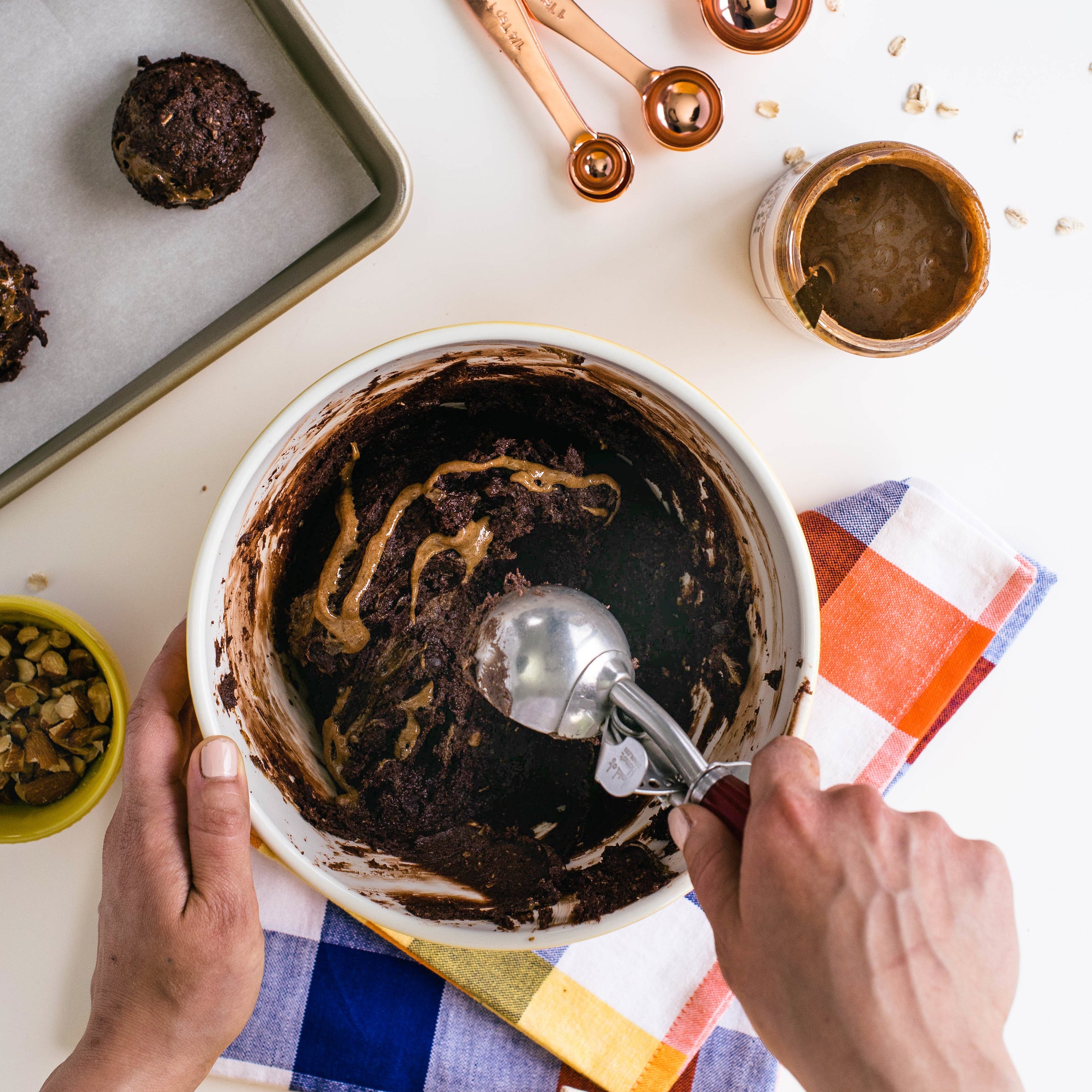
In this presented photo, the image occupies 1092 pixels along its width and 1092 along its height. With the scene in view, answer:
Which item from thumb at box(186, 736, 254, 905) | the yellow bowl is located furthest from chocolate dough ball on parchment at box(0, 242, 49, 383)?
thumb at box(186, 736, 254, 905)

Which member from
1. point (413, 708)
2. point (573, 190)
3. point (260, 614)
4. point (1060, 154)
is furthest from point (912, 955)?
point (1060, 154)

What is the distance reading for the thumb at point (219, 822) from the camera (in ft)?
2.86

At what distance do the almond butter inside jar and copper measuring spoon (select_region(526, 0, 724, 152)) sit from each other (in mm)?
136

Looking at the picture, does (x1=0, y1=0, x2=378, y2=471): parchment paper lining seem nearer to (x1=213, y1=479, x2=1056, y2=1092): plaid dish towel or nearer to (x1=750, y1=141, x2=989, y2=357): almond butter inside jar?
(x1=750, y1=141, x2=989, y2=357): almond butter inside jar

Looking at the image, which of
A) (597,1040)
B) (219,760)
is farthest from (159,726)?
(597,1040)

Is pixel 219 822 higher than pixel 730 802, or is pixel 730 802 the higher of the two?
pixel 730 802

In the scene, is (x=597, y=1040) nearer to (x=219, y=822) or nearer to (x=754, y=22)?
(x=219, y=822)

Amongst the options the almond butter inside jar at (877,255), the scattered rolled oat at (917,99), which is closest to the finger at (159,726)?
the almond butter inside jar at (877,255)

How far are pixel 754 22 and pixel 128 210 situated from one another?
0.90 metres

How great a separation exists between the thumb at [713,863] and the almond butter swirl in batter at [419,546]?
1.65 feet

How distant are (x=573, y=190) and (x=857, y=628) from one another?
→ 2.40ft

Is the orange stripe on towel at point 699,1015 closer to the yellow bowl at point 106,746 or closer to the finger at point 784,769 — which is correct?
the finger at point 784,769

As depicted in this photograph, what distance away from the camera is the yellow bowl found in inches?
40.7

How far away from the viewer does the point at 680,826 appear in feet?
2.47
